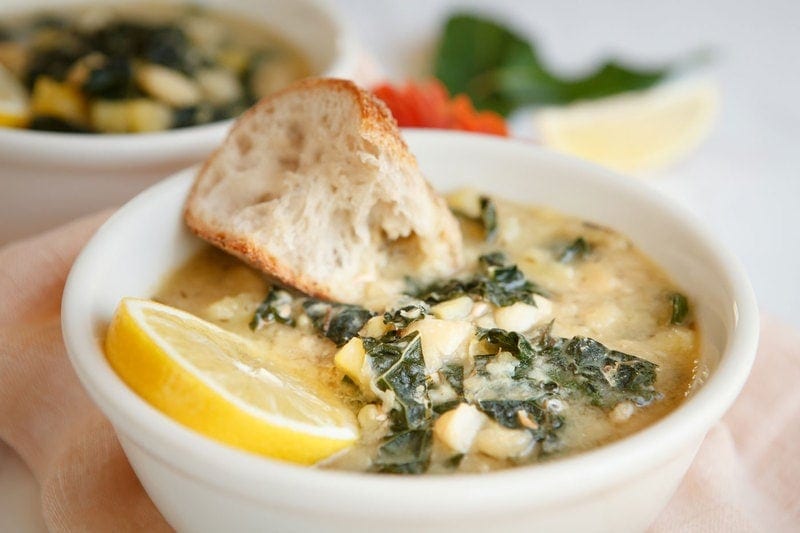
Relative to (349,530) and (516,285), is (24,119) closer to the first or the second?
(516,285)

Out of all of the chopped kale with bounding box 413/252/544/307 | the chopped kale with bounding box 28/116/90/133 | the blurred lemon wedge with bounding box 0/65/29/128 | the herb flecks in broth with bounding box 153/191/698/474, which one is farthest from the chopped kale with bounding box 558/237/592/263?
the blurred lemon wedge with bounding box 0/65/29/128

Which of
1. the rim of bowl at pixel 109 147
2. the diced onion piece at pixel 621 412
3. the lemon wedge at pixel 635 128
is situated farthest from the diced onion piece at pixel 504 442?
the lemon wedge at pixel 635 128

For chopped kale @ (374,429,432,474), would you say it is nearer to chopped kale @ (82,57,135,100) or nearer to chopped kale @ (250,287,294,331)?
chopped kale @ (250,287,294,331)

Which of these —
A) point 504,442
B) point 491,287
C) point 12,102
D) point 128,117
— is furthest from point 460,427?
point 12,102

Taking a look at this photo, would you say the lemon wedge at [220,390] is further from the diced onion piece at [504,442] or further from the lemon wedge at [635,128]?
the lemon wedge at [635,128]

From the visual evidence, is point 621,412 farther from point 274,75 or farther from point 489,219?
point 274,75

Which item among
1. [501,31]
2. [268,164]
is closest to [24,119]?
[268,164]
